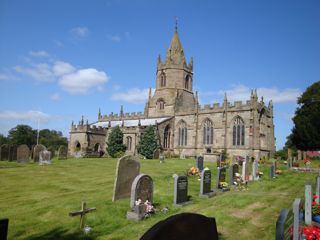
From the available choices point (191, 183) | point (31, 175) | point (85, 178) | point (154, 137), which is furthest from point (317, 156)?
point (31, 175)

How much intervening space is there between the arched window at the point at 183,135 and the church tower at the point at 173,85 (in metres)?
2.92

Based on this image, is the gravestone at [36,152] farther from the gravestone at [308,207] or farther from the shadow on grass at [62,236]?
the gravestone at [308,207]

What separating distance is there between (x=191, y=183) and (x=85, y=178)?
5647mm

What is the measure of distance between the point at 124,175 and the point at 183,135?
3326 centimetres

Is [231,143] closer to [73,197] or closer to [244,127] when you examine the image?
[244,127]

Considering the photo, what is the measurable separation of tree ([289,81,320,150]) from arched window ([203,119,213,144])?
1263 cm

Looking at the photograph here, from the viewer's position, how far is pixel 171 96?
4709 centimetres

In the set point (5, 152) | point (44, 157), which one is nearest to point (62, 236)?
point (44, 157)

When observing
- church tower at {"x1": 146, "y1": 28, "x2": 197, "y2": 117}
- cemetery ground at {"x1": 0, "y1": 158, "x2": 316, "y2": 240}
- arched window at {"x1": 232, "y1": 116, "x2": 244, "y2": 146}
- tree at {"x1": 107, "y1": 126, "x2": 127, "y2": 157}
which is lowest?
cemetery ground at {"x1": 0, "y1": 158, "x2": 316, "y2": 240}

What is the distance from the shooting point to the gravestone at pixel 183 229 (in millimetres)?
2740

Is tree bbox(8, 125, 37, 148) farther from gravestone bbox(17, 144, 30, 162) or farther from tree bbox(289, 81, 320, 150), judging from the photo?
tree bbox(289, 81, 320, 150)

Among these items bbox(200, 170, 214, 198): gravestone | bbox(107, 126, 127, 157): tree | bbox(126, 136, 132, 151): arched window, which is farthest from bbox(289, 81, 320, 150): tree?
bbox(200, 170, 214, 198): gravestone

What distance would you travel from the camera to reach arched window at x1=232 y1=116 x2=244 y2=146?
37219mm

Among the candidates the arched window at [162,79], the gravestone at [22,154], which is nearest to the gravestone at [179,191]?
the gravestone at [22,154]
